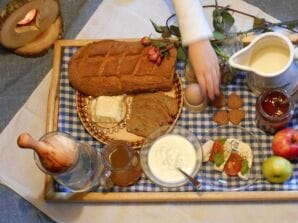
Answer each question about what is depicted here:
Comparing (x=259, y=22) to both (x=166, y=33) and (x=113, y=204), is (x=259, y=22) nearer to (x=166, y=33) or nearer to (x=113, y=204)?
(x=166, y=33)

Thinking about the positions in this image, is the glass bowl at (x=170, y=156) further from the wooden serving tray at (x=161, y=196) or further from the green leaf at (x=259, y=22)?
the green leaf at (x=259, y=22)

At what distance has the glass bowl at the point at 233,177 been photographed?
880mm

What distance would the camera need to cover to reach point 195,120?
0.93 m

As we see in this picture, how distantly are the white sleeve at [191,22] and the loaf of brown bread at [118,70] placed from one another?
0.18 ft

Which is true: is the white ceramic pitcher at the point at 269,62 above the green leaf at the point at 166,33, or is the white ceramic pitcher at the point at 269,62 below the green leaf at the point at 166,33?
below

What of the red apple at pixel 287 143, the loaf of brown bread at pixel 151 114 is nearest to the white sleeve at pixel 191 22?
the loaf of brown bread at pixel 151 114

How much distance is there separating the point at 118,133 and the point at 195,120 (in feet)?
0.51

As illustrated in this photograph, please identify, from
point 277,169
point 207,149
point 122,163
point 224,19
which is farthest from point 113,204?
point 224,19

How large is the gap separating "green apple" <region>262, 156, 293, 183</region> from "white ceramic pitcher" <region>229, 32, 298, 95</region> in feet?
0.44

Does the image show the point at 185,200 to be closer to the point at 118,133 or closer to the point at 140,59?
the point at 118,133

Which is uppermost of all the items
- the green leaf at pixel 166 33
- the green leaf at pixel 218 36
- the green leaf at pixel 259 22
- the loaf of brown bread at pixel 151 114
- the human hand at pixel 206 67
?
the green leaf at pixel 259 22

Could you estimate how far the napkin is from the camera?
0.91m

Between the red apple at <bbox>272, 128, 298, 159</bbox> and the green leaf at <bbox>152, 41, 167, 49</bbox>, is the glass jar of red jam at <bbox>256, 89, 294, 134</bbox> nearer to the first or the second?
the red apple at <bbox>272, 128, 298, 159</bbox>

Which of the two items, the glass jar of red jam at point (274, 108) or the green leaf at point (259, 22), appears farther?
the green leaf at point (259, 22)
